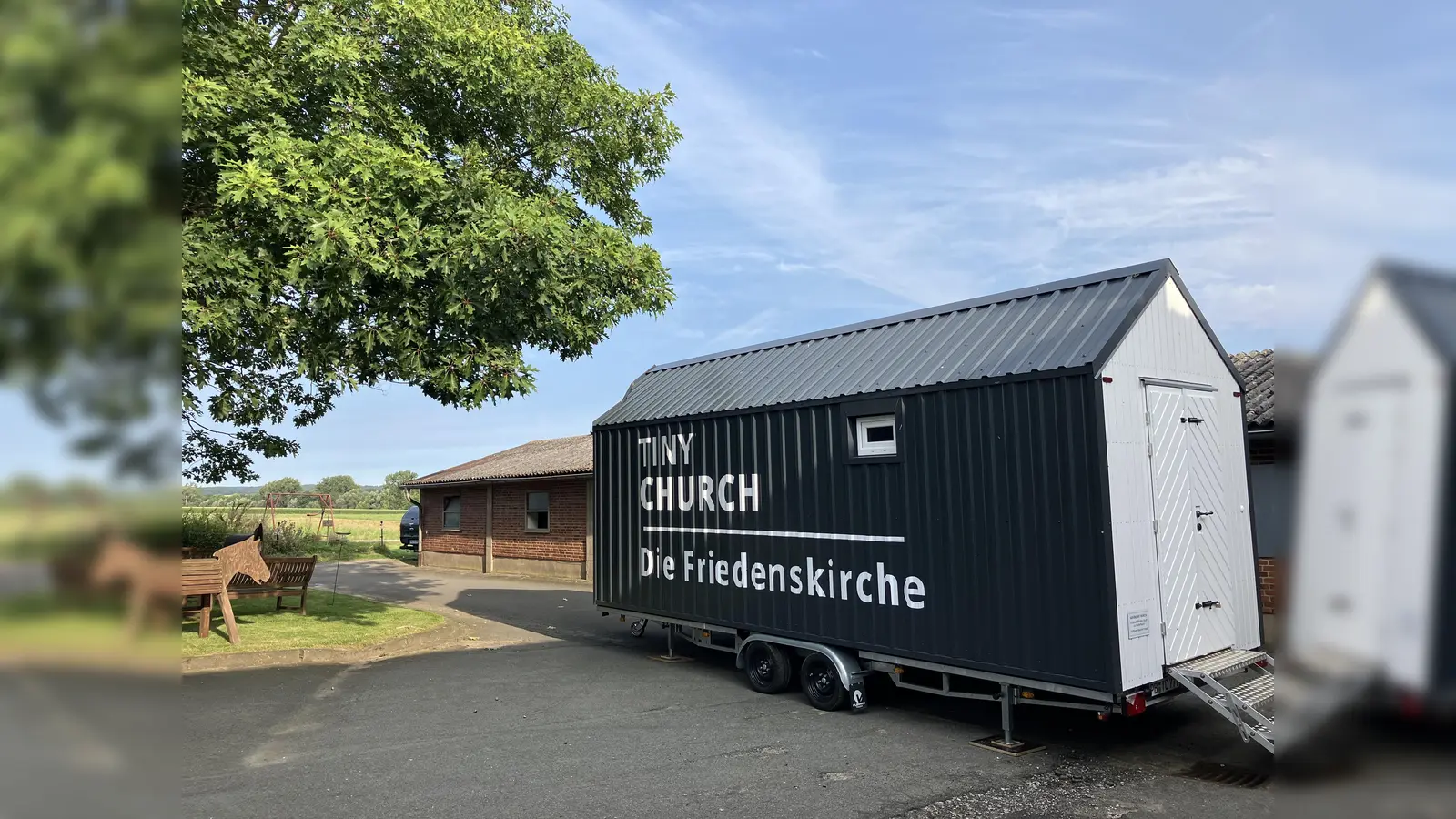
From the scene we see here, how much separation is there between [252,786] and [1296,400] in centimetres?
672

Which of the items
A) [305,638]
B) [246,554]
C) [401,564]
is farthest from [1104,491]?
[401,564]

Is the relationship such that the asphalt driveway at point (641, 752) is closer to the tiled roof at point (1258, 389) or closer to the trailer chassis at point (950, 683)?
the trailer chassis at point (950, 683)

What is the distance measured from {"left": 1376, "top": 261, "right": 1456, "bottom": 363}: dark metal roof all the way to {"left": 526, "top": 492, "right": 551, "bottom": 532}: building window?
2163 cm

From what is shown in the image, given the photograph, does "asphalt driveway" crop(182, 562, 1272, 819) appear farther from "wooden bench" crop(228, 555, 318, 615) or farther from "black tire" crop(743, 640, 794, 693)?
"wooden bench" crop(228, 555, 318, 615)

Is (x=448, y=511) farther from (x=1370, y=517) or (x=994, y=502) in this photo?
(x=1370, y=517)

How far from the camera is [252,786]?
18.6 ft

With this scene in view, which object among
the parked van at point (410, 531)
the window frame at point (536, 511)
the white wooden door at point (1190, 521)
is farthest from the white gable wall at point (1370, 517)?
the parked van at point (410, 531)

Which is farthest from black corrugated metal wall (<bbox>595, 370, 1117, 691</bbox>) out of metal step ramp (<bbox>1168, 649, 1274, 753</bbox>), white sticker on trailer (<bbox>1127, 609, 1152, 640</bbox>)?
metal step ramp (<bbox>1168, 649, 1274, 753</bbox>)

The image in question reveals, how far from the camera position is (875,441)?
7793 millimetres

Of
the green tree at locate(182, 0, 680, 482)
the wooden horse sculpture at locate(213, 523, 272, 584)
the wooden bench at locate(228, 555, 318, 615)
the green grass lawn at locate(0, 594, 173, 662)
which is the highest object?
the green tree at locate(182, 0, 680, 482)

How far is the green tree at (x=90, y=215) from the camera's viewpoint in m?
0.92

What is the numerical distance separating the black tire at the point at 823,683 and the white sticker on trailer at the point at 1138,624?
2.66 m

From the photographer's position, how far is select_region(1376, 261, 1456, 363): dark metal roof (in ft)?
1.88

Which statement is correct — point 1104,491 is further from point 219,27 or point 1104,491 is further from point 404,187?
point 219,27
